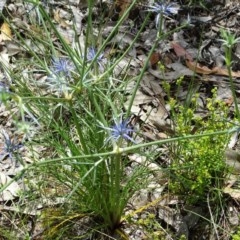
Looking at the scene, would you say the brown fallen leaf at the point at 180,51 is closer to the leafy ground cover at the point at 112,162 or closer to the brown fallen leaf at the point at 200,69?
the brown fallen leaf at the point at 200,69

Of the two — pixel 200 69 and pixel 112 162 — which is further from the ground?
pixel 112 162

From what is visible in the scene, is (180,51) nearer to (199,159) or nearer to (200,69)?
(200,69)

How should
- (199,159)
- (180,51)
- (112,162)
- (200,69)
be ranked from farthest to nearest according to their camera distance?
(180,51), (200,69), (199,159), (112,162)

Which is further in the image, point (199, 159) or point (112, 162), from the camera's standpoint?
point (199, 159)

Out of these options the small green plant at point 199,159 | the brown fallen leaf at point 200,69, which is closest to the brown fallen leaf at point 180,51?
the brown fallen leaf at point 200,69

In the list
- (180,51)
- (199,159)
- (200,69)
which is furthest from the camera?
(180,51)

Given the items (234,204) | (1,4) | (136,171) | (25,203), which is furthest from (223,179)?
(1,4)

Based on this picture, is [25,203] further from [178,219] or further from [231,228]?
[231,228]

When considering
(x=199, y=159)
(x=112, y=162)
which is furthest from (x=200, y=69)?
(x=112, y=162)
